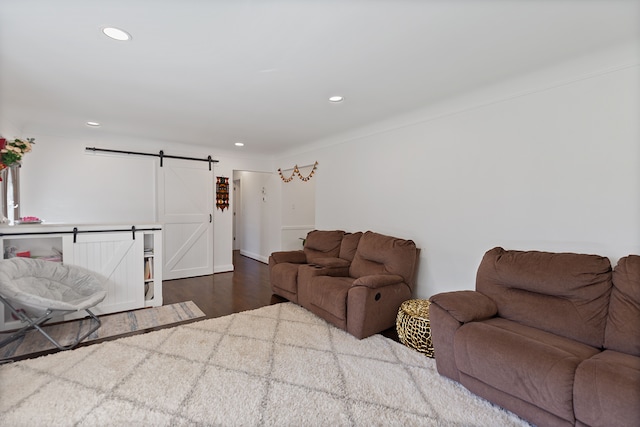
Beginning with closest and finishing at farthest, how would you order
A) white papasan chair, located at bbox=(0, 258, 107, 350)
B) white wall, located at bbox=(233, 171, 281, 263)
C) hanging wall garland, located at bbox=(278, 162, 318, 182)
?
white papasan chair, located at bbox=(0, 258, 107, 350), hanging wall garland, located at bbox=(278, 162, 318, 182), white wall, located at bbox=(233, 171, 281, 263)

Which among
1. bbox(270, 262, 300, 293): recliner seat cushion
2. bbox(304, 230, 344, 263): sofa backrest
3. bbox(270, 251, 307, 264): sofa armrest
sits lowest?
bbox(270, 262, 300, 293): recliner seat cushion

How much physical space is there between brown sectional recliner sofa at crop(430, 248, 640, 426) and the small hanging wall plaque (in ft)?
15.2

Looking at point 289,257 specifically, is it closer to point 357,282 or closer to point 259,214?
point 357,282

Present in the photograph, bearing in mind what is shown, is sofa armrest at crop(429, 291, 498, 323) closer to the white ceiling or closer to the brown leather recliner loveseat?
the brown leather recliner loveseat

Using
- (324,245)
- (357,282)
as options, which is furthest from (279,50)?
(324,245)

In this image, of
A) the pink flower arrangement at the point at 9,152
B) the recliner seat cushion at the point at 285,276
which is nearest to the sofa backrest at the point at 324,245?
the recliner seat cushion at the point at 285,276

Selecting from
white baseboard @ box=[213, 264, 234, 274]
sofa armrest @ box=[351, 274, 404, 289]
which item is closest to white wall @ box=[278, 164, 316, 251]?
white baseboard @ box=[213, 264, 234, 274]

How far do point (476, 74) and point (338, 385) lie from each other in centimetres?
275

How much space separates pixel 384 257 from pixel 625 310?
1934mm

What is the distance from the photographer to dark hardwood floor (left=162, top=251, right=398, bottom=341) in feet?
12.2

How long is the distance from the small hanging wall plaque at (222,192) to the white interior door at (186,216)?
5.4 inches

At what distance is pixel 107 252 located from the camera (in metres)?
3.43

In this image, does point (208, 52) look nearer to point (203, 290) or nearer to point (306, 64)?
point (306, 64)

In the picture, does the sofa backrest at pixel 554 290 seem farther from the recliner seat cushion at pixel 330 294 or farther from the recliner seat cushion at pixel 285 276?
the recliner seat cushion at pixel 285 276
